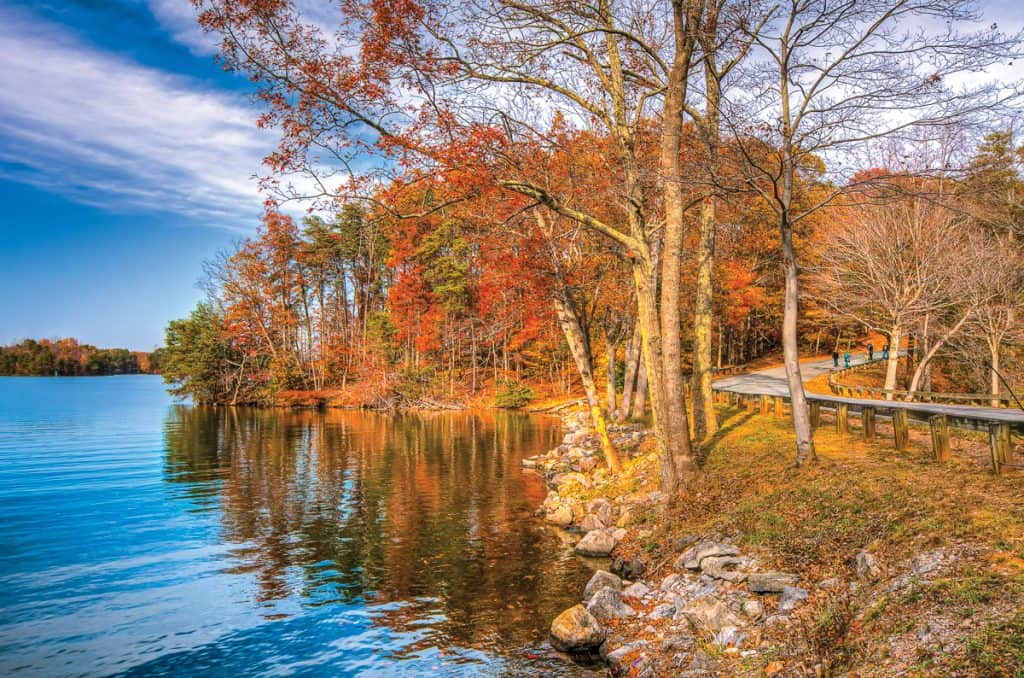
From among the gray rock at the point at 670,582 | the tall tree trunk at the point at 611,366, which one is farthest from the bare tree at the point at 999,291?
the gray rock at the point at 670,582

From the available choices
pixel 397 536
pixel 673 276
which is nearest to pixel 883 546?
pixel 673 276

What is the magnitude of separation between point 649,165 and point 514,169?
4.75m

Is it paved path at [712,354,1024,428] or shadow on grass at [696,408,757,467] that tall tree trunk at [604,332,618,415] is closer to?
paved path at [712,354,1024,428]

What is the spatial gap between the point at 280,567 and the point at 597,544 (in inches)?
242

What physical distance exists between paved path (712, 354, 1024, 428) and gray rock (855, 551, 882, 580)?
190 inches

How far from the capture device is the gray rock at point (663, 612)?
8.24m

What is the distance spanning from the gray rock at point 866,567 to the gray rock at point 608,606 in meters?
2.92

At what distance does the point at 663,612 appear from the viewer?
8352 millimetres

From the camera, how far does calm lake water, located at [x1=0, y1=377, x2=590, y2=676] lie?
8.33 metres

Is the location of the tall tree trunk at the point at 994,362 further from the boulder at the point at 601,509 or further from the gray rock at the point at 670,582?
the gray rock at the point at 670,582

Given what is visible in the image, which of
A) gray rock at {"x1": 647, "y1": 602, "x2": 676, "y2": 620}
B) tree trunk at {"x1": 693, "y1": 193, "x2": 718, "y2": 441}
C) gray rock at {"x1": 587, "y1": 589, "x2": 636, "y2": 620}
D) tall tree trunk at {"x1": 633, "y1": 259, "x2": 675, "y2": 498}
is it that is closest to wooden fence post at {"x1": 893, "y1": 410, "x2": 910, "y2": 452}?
tall tree trunk at {"x1": 633, "y1": 259, "x2": 675, "y2": 498}

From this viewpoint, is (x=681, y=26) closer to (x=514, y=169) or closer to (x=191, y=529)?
(x=514, y=169)

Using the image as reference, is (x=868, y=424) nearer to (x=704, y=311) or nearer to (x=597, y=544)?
(x=704, y=311)

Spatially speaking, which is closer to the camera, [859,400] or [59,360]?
[859,400]
